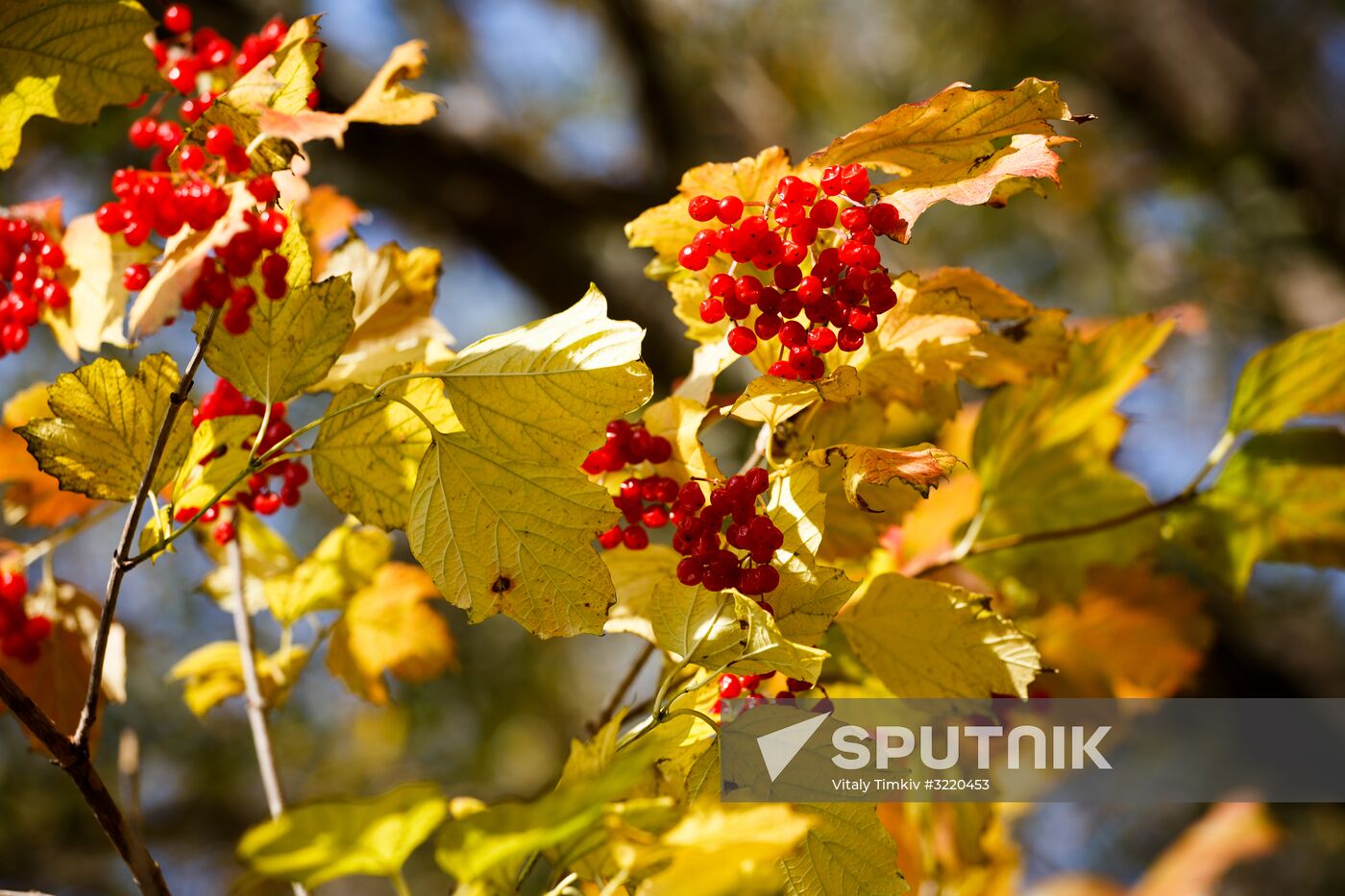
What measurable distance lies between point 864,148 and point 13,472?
773mm

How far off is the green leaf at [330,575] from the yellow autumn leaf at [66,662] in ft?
0.46

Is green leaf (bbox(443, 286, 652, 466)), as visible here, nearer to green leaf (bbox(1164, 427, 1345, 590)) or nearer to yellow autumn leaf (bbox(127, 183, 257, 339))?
yellow autumn leaf (bbox(127, 183, 257, 339))

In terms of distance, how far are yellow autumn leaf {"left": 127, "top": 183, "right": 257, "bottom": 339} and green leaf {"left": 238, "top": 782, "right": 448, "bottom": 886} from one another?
0.27 metres

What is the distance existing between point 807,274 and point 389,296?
358 mm

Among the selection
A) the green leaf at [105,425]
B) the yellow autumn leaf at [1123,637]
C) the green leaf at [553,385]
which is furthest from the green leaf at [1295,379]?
the green leaf at [105,425]

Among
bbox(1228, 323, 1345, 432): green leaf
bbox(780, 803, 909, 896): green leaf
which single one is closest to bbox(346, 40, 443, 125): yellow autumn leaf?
bbox(780, 803, 909, 896): green leaf

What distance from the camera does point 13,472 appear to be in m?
0.89

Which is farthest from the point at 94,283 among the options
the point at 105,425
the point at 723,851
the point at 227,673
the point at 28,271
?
the point at 723,851

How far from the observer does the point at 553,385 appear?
0.58 meters

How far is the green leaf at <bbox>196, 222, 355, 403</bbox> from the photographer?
62 cm

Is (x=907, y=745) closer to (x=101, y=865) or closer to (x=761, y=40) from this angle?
(x=101, y=865)

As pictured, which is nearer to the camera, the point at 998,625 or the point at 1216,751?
the point at 998,625

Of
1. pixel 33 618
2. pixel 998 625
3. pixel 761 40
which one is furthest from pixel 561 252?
pixel 998 625

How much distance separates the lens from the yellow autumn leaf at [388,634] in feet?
3.34
